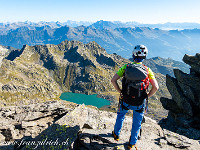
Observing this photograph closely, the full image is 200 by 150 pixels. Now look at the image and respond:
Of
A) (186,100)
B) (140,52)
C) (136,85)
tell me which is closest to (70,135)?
(136,85)

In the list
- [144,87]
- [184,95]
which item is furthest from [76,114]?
[184,95]

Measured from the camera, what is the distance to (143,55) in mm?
9312

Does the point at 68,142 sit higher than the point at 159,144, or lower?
higher

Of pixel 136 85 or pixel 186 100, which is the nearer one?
pixel 136 85

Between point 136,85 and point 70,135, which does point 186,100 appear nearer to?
point 136,85

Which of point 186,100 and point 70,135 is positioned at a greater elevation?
point 70,135

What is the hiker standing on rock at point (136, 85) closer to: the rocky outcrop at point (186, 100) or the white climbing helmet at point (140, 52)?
the white climbing helmet at point (140, 52)

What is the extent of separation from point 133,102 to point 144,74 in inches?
88.3

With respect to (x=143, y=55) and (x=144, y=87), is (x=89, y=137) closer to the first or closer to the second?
(x=144, y=87)

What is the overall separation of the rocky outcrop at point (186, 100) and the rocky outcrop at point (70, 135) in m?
15.9

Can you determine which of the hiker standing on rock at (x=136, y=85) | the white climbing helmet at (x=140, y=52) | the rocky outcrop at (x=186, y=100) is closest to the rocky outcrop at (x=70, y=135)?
the hiker standing on rock at (x=136, y=85)

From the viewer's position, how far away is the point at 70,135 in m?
10.6

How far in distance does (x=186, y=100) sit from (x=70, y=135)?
106 feet

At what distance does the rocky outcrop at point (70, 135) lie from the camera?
404 inches
